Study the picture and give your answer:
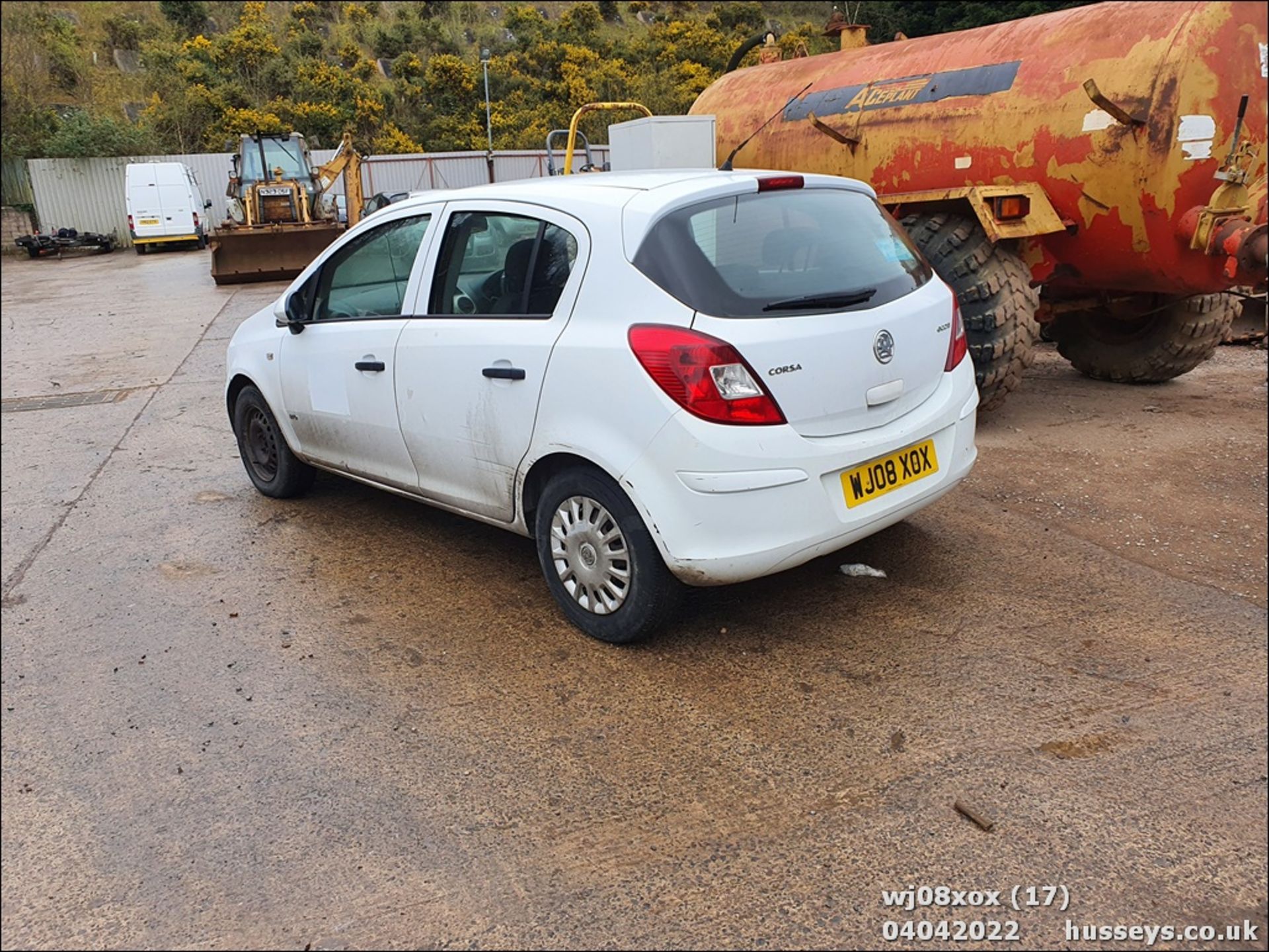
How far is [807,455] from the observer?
3.21 m

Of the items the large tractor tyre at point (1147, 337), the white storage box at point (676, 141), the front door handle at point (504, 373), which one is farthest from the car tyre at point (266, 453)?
the large tractor tyre at point (1147, 337)

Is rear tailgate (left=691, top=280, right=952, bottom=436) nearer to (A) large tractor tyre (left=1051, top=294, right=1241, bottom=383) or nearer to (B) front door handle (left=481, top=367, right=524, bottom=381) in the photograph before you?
(B) front door handle (left=481, top=367, right=524, bottom=381)

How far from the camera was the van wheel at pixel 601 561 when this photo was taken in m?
3.37

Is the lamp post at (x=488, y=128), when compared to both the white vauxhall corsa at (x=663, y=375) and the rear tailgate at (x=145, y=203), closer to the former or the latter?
the rear tailgate at (x=145, y=203)

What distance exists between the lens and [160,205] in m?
25.7

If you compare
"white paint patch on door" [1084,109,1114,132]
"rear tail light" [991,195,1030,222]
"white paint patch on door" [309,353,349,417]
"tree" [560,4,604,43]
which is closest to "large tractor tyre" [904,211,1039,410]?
"rear tail light" [991,195,1030,222]

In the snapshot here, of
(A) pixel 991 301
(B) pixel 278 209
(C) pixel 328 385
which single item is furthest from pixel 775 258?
(B) pixel 278 209

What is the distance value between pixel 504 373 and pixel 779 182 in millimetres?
1250

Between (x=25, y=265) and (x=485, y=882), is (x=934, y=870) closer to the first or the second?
(x=485, y=882)

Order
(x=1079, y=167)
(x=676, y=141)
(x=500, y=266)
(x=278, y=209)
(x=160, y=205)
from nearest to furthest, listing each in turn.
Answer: (x=500, y=266), (x=1079, y=167), (x=676, y=141), (x=278, y=209), (x=160, y=205)

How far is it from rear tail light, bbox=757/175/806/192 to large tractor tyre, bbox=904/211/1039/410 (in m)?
2.54

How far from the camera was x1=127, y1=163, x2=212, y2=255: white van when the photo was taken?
2542cm

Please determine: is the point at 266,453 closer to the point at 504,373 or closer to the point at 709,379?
the point at 504,373

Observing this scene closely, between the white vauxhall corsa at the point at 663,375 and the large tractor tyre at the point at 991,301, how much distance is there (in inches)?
82.2
